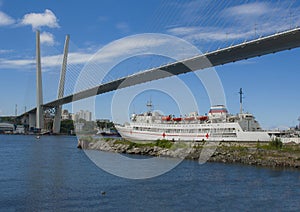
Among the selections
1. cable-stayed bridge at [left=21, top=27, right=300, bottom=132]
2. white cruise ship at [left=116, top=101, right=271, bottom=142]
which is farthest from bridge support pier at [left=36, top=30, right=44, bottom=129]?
cable-stayed bridge at [left=21, top=27, right=300, bottom=132]

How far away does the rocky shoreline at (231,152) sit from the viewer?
16.5 metres

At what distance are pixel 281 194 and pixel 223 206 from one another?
2.34 meters

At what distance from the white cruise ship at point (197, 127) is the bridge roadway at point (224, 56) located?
5665 millimetres

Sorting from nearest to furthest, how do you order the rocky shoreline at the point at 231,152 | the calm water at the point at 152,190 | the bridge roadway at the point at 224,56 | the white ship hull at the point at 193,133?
the calm water at the point at 152,190, the bridge roadway at the point at 224,56, the rocky shoreline at the point at 231,152, the white ship hull at the point at 193,133

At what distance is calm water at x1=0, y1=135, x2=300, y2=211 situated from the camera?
8.76 meters

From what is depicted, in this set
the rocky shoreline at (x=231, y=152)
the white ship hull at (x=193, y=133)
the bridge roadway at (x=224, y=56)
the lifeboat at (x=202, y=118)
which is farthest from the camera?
the lifeboat at (x=202, y=118)

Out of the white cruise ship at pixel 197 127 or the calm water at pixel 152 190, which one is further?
the white cruise ship at pixel 197 127

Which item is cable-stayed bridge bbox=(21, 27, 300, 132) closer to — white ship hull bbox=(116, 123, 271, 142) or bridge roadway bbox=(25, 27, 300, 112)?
bridge roadway bbox=(25, 27, 300, 112)

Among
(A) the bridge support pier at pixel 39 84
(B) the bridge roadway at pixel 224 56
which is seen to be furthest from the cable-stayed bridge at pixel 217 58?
(A) the bridge support pier at pixel 39 84

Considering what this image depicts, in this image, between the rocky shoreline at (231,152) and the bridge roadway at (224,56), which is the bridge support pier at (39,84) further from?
the rocky shoreline at (231,152)

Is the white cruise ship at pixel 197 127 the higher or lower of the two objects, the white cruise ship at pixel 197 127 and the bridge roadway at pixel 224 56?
the lower

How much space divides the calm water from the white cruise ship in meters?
8.19

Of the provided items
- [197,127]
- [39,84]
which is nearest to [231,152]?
[197,127]

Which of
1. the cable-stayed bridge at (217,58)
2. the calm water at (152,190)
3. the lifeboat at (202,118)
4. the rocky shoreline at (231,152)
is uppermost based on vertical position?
the cable-stayed bridge at (217,58)
